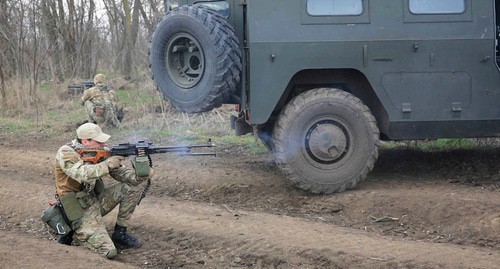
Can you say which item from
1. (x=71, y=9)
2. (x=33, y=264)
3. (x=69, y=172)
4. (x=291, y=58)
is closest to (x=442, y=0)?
(x=291, y=58)

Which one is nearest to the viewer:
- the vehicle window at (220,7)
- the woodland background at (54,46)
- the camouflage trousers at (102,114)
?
the vehicle window at (220,7)

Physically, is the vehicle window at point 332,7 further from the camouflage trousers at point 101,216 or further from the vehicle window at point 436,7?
the camouflage trousers at point 101,216

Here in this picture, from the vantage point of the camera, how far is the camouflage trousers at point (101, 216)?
604 centimetres

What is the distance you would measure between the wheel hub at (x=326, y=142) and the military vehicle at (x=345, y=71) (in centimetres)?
1

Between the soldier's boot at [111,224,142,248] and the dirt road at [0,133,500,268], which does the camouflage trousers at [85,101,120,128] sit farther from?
the soldier's boot at [111,224,142,248]

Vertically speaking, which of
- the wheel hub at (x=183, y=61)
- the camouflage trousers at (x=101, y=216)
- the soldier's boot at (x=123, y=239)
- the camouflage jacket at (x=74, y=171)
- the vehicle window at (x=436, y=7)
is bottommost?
the soldier's boot at (x=123, y=239)

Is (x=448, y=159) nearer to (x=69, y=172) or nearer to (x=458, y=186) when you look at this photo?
(x=458, y=186)

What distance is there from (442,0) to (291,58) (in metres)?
1.73

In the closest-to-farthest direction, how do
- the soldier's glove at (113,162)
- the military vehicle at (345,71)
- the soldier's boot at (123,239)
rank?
the soldier's glove at (113,162) → the soldier's boot at (123,239) → the military vehicle at (345,71)

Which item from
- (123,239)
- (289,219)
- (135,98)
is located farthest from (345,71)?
(135,98)

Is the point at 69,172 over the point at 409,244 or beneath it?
over

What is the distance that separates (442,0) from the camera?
709cm

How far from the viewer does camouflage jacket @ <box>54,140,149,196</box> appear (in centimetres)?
588

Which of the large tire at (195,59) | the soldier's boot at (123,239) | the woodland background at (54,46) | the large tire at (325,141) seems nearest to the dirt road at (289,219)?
the soldier's boot at (123,239)
